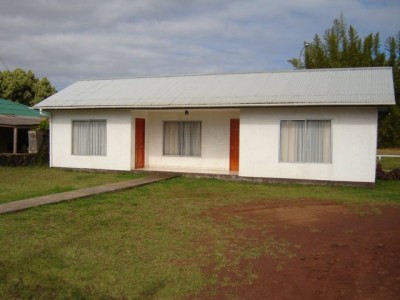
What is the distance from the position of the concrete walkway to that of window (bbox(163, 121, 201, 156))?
8.66 feet

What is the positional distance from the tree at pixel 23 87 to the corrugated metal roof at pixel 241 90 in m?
20.9

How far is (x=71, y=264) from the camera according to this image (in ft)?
18.6

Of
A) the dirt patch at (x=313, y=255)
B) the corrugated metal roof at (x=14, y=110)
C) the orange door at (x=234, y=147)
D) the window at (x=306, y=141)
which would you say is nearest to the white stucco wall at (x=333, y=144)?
the window at (x=306, y=141)

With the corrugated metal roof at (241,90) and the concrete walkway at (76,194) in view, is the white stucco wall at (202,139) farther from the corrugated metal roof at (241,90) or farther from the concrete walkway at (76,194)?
the concrete walkway at (76,194)

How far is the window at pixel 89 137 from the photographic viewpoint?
1705 cm

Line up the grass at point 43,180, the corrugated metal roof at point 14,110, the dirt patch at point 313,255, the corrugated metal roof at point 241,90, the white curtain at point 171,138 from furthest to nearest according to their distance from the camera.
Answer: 1. the corrugated metal roof at point 14,110
2. the white curtain at point 171,138
3. the corrugated metal roof at point 241,90
4. the grass at point 43,180
5. the dirt patch at point 313,255

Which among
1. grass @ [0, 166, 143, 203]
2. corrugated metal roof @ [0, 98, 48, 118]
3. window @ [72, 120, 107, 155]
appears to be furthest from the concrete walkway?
corrugated metal roof @ [0, 98, 48, 118]

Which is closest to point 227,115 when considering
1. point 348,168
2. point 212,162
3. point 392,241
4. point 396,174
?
point 212,162

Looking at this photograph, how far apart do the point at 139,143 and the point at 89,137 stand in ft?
6.24

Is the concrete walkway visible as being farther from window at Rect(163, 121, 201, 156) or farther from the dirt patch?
the dirt patch

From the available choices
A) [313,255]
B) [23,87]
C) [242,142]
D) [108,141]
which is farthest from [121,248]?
[23,87]

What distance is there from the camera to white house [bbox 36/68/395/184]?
13695 millimetres

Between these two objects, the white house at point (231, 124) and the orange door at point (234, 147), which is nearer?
the white house at point (231, 124)

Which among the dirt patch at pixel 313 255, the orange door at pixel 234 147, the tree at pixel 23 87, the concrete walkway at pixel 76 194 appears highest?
the tree at pixel 23 87
